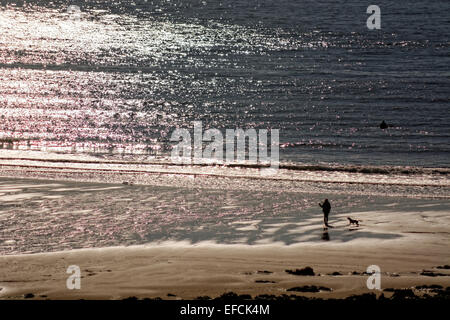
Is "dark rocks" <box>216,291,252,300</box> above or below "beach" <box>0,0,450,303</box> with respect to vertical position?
below

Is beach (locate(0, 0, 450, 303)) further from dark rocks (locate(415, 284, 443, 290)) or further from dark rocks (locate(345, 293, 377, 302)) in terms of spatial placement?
dark rocks (locate(345, 293, 377, 302))

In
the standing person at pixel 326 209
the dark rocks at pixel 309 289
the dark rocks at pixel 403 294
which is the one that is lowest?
the dark rocks at pixel 309 289

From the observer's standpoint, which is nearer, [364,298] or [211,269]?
[364,298]

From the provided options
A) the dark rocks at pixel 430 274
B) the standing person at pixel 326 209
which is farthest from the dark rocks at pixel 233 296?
the standing person at pixel 326 209

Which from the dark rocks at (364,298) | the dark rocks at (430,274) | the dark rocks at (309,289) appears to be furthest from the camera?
the dark rocks at (430,274)

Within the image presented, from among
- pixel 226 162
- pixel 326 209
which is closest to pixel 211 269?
pixel 326 209

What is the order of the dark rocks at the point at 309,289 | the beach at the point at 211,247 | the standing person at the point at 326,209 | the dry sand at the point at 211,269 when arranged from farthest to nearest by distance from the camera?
the standing person at the point at 326,209 → the beach at the point at 211,247 → the dry sand at the point at 211,269 → the dark rocks at the point at 309,289

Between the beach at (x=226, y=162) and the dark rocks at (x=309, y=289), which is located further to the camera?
the beach at (x=226, y=162)

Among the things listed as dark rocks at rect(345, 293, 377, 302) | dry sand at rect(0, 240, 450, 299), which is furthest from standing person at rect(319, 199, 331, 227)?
dark rocks at rect(345, 293, 377, 302)

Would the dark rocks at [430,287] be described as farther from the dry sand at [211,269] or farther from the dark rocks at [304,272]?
the dark rocks at [304,272]

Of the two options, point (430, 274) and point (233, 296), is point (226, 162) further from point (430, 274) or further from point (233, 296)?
point (233, 296)

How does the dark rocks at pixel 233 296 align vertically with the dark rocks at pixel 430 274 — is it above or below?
below

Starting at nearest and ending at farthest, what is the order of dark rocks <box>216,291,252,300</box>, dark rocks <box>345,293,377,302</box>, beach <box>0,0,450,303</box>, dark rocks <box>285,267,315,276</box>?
dark rocks <box>345,293,377,302</box>
dark rocks <box>216,291,252,300</box>
dark rocks <box>285,267,315,276</box>
beach <box>0,0,450,303</box>
